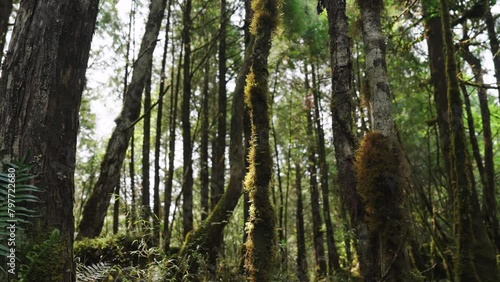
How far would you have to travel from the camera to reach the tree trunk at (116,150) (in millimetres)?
6863

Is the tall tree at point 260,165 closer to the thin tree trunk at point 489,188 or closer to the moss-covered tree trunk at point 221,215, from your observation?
the moss-covered tree trunk at point 221,215

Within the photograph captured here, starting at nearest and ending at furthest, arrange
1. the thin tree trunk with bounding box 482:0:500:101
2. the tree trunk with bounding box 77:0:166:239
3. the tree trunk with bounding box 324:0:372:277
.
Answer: the tree trunk with bounding box 324:0:372:277, the tree trunk with bounding box 77:0:166:239, the thin tree trunk with bounding box 482:0:500:101

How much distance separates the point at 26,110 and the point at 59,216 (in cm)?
75

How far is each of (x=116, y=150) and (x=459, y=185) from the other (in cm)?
560

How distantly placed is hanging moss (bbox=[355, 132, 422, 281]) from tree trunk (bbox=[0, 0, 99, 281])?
119 inches

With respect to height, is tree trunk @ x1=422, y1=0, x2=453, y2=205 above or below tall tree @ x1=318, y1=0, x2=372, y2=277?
above

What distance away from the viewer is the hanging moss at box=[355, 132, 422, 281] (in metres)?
4.11

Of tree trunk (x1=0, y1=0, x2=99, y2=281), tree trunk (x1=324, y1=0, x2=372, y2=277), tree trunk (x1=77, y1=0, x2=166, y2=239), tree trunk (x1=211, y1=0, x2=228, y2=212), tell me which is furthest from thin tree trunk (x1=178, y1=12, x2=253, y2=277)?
tree trunk (x1=0, y1=0, x2=99, y2=281)

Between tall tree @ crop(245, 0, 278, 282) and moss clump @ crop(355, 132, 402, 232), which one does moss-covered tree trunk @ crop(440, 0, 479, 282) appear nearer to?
moss clump @ crop(355, 132, 402, 232)

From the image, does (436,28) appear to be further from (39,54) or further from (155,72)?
(155,72)

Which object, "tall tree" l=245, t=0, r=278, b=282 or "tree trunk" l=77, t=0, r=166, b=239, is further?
"tree trunk" l=77, t=0, r=166, b=239

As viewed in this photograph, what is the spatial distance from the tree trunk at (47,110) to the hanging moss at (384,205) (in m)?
3.02

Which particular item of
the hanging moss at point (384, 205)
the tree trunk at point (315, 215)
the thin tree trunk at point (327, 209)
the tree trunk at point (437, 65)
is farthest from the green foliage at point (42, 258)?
the tree trunk at point (315, 215)

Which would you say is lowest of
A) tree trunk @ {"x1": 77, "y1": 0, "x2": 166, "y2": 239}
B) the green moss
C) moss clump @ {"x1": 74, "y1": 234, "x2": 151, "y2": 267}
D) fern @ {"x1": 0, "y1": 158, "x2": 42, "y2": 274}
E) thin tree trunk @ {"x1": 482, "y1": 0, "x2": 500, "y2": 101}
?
moss clump @ {"x1": 74, "y1": 234, "x2": 151, "y2": 267}
